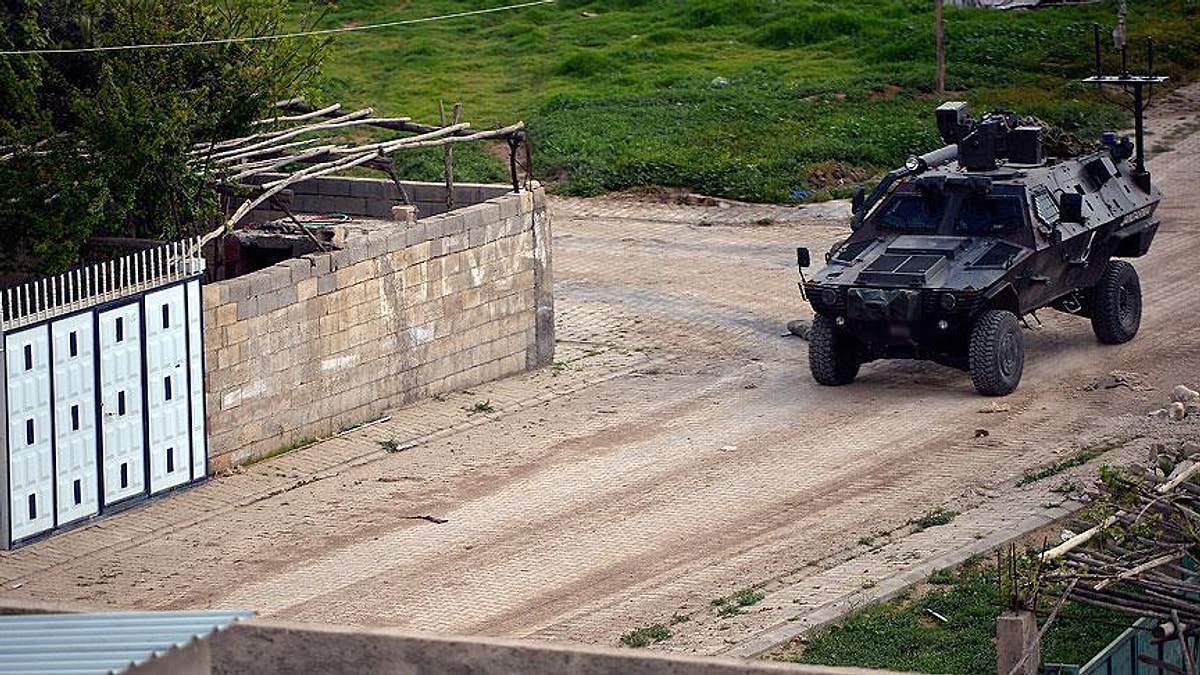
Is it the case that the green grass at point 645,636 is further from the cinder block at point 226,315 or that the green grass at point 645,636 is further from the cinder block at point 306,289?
the cinder block at point 306,289

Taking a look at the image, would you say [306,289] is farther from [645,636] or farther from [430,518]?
[645,636]

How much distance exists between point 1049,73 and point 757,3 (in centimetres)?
694

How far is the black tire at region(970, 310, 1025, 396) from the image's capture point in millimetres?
18844

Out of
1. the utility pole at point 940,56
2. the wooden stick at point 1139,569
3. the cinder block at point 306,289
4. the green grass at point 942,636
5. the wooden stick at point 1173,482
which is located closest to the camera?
the wooden stick at point 1139,569

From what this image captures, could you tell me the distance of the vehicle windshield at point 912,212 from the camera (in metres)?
19.8

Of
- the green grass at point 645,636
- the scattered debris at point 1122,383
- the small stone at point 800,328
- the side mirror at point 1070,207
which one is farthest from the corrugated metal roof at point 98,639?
the small stone at point 800,328

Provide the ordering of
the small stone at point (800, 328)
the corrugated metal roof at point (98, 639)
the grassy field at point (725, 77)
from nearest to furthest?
1. the corrugated metal roof at point (98, 639)
2. the small stone at point (800, 328)
3. the grassy field at point (725, 77)

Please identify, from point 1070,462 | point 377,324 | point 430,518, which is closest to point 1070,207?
point 1070,462

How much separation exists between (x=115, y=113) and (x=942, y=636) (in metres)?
7.79

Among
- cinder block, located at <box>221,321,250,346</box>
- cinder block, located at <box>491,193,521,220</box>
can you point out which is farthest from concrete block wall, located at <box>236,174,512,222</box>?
cinder block, located at <box>221,321,250,346</box>

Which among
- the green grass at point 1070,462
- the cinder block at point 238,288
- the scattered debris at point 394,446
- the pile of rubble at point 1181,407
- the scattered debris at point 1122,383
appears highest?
the cinder block at point 238,288

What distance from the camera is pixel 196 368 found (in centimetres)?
1716

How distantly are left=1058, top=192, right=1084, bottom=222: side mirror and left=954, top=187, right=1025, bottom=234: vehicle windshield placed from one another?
64cm

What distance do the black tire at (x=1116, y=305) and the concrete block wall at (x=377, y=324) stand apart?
16.7 ft
